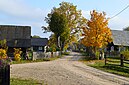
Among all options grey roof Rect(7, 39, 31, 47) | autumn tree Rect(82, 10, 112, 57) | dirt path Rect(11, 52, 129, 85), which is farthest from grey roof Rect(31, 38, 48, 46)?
dirt path Rect(11, 52, 129, 85)

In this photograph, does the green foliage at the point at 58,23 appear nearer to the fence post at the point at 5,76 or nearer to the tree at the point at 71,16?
the tree at the point at 71,16

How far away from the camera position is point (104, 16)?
163 feet

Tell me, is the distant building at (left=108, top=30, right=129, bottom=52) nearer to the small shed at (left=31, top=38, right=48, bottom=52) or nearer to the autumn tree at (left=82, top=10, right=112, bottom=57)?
the autumn tree at (left=82, top=10, right=112, bottom=57)

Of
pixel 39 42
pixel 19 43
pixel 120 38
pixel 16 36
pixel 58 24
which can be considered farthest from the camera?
pixel 39 42

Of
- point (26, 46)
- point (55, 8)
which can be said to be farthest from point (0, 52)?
point (55, 8)

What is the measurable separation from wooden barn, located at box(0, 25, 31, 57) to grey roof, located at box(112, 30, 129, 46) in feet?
74.2

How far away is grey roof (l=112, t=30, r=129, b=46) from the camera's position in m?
66.1

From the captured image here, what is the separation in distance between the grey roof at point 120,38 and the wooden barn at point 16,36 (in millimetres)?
22603

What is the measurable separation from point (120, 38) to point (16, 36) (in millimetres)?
27107

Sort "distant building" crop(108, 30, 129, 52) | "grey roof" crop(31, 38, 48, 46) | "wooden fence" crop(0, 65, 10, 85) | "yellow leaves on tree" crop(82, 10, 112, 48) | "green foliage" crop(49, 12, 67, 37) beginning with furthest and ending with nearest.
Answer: "grey roof" crop(31, 38, 48, 46) → "green foliage" crop(49, 12, 67, 37) → "distant building" crop(108, 30, 129, 52) → "yellow leaves on tree" crop(82, 10, 112, 48) → "wooden fence" crop(0, 65, 10, 85)

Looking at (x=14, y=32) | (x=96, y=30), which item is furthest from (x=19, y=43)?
(x=96, y=30)

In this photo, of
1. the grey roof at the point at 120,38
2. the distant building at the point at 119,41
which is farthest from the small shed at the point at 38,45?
the grey roof at the point at 120,38

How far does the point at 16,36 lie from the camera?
54750mm

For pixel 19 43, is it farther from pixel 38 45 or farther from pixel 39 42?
pixel 39 42
